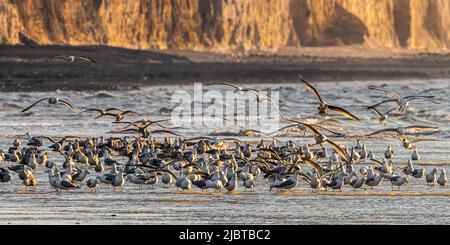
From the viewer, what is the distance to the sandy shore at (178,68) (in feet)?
163

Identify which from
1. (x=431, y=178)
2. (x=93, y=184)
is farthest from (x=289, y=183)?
(x=93, y=184)

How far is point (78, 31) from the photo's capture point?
225 feet

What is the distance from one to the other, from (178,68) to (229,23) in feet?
72.9

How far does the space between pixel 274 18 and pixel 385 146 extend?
65878 millimetres

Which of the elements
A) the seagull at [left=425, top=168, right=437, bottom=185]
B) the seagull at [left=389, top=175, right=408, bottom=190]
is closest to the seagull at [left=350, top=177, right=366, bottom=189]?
the seagull at [left=389, top=175, right=408, bottom=190]

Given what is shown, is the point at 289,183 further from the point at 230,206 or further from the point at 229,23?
the point at 229,23

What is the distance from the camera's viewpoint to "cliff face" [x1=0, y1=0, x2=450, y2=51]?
222ft

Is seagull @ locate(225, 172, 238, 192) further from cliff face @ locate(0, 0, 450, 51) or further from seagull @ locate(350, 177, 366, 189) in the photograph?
cliff face @ locate(0, 0, 450, 51)

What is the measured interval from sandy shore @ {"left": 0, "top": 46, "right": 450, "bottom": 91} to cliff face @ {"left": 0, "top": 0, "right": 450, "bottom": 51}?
2.54 m

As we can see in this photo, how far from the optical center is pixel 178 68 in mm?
60594

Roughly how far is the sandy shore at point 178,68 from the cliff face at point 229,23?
2545mm

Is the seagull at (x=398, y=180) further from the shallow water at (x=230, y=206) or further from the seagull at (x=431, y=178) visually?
the seagull at (x=431, y=178)

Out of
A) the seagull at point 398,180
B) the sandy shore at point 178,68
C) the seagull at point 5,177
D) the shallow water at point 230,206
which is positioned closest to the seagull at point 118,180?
the shallow water at point 230,206
